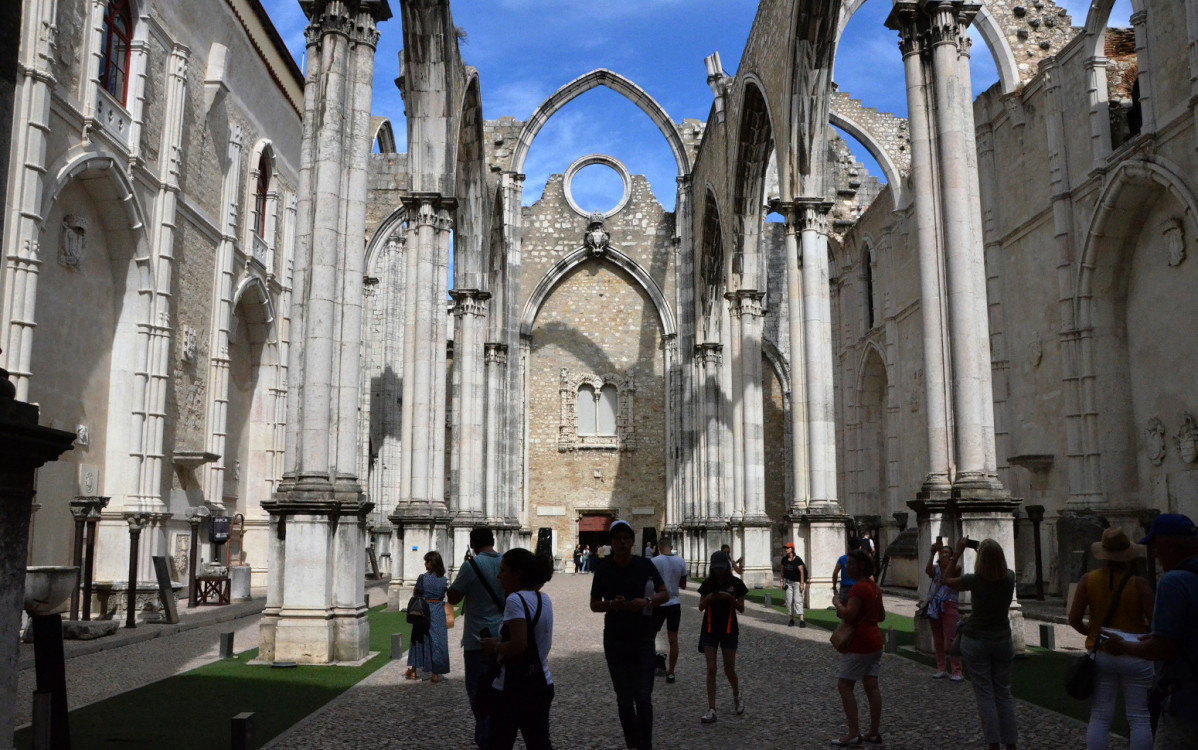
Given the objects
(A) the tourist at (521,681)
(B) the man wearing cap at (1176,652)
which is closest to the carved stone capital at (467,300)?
(A) the tourist at (521,681)

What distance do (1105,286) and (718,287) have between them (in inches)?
488

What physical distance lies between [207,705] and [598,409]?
27.2m

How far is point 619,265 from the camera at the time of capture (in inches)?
1359

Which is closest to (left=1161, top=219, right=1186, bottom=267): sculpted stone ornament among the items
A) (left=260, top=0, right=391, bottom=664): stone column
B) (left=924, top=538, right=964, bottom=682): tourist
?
(left=924, top=538, right=964, bottom=682): tourist

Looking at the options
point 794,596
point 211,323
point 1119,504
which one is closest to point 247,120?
point 211,323

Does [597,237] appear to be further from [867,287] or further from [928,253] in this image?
[928,253]

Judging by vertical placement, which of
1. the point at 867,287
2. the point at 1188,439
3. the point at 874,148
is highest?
the point at 874,148

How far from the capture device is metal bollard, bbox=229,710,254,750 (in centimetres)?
538

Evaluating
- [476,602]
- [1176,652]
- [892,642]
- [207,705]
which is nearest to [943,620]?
[892,642]

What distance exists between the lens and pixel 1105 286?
17.6 meters

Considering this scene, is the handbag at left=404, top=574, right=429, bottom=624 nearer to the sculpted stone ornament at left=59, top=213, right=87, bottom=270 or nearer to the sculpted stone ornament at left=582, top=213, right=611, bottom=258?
the sculpted stone ornament at left=59, top=213, right=87, bottom=270

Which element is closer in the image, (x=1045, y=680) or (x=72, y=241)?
(x=1045, y=680)

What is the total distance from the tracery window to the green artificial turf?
24.1m

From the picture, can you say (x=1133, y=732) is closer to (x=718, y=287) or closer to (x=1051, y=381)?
(x=1051, y=381)
